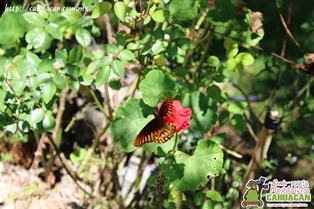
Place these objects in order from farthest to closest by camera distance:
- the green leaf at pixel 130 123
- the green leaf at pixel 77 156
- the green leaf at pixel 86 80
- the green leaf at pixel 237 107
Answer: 1. the green leaf at pixel 77 156
2. the green leaf at pixel 237 107
3. the green leaf at pixel 86 80
4. the green leaf at pixel 130 123

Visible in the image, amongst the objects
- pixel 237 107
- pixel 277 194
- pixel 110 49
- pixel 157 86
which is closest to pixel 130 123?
pixel 157 86

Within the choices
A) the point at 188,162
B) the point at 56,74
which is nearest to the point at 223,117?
the point at 188,162

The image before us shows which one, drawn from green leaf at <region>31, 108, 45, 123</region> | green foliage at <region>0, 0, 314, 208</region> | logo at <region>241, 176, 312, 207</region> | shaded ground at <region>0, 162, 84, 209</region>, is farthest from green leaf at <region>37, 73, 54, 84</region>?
logo at <region>241, 176, 312, 207</region>

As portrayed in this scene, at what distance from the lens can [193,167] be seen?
42.0 inches

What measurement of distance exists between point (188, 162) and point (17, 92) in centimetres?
58

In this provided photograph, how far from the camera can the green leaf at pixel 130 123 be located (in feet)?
3.66

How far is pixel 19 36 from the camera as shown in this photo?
1640 mm

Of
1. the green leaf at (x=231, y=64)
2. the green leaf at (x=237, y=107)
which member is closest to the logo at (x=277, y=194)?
the green leaf at (x=237, y=107)

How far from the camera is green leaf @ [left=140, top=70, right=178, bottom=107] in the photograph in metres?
1.07

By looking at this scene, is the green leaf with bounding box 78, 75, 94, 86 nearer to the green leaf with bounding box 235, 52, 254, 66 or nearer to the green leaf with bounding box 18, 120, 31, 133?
the green leaf with bounding box 18, 120, 31, 133

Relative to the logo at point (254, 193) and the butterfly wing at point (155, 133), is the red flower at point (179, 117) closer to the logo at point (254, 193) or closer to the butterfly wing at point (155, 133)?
the butterfly wing at point (155, 133)

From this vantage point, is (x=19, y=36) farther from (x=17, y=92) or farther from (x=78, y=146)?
(x=78, y=146)

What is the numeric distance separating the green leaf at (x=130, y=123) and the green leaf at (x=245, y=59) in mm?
455

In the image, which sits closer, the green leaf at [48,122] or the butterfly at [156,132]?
the butterfly at [156,132]
